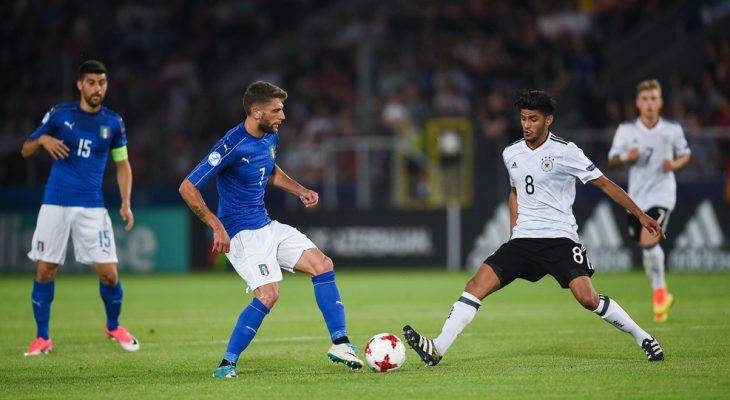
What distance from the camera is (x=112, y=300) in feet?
37.8

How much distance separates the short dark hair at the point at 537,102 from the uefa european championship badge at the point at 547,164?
37 cm

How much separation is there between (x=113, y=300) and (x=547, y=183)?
4.69m

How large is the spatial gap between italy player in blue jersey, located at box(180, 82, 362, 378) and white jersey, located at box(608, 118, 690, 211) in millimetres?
5541

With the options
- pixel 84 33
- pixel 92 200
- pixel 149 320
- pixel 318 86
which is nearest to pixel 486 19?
pixel 318 86

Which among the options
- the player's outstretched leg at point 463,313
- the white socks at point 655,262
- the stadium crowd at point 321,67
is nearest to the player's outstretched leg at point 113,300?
the player's outstretched leg at point 463,313

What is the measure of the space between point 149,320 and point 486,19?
1557 cm

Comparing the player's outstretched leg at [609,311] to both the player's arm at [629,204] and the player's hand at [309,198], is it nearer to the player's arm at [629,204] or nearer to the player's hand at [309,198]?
the player's arm at [629,204]

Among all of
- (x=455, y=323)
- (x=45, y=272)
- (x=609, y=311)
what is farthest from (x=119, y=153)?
(x=609, y=311)

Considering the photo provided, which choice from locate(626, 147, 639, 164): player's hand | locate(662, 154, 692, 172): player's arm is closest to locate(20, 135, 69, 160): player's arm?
locate(626, 147, 639, 164): player's hand

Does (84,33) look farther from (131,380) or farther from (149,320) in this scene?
(131,380)

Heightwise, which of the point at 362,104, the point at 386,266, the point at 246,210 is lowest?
the point at 386,266

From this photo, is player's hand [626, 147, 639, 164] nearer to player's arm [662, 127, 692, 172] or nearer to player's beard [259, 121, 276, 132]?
player's arm [662, 127, 692, 172]

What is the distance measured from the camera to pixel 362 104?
81.9ft

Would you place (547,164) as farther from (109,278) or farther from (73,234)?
(73,234)
